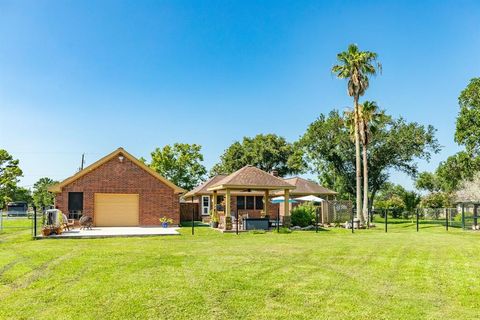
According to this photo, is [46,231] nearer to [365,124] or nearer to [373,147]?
[365,124]

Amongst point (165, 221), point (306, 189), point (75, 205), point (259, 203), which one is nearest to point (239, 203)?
point (259, 203)

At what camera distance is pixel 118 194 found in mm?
27172

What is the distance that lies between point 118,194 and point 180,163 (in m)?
28.1

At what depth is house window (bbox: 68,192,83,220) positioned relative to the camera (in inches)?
1025

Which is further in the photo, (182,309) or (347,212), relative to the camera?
(347,212)

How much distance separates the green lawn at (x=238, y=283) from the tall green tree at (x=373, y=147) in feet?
82.6

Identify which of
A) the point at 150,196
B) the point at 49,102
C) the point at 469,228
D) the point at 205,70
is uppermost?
the point at 205,70

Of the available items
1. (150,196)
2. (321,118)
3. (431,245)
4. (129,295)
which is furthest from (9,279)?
(321,118)

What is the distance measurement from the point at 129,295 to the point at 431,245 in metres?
12.3

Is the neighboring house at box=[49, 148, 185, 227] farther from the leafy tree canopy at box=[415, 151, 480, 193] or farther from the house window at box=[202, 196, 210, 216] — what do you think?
the leafy tree canopy at box=[415, 151, 480, 193]

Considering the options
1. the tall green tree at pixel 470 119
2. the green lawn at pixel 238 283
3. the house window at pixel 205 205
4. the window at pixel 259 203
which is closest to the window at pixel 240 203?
the window at pixel 259 203

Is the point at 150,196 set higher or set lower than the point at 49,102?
lower

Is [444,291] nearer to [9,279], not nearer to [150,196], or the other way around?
[9,279]

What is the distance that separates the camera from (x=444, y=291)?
835 centimetres
